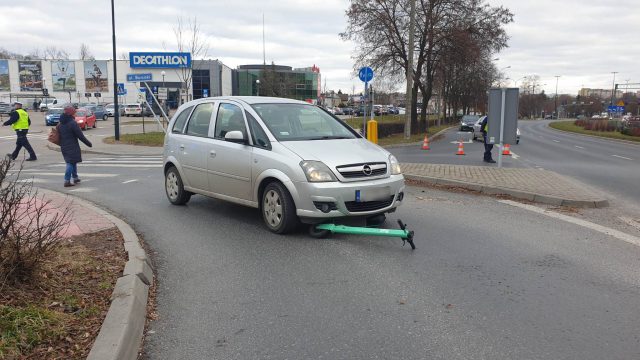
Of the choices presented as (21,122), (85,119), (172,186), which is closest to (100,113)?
(85,119)

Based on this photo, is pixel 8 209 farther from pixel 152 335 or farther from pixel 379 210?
pixel 379 210

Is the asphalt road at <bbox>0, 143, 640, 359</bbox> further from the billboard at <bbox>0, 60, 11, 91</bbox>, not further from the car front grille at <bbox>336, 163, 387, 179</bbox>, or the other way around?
the billboard at <bbox>0, 60, 11, 91</bbox>

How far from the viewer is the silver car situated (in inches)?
243

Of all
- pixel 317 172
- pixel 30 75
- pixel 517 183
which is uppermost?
pixel 30 75

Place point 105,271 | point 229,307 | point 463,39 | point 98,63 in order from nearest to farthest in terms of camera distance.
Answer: point 229,307
point 105,271
point 463,39
point 98,63

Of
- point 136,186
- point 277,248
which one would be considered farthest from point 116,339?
point 136,186

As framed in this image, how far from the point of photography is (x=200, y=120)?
8039 mm

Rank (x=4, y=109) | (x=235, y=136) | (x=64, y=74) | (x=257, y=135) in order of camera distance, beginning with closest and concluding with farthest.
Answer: (x=235, y=136) < (x=257, y=135) < (x=4, y=109) < (x=64, y=74)

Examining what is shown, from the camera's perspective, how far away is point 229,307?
4398mm

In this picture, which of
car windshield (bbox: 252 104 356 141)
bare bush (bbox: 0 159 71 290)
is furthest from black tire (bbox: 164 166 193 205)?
bare bush (bbox: 0 159 71 290)

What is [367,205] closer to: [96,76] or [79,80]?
[96,76]

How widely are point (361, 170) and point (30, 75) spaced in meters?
93.2

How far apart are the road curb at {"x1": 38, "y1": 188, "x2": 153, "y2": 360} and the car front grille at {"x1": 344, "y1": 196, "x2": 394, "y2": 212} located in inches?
93.6

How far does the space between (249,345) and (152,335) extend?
0.77 meters
